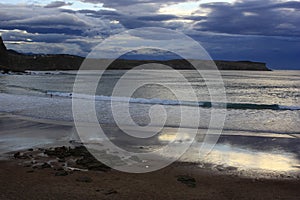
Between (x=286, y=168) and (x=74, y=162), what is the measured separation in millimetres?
6735

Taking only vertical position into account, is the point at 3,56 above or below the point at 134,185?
above

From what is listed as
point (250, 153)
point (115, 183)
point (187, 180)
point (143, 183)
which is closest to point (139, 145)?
point (250, 153)

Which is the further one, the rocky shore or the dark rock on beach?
the dark rock on beach

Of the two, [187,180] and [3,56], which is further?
[3,56]

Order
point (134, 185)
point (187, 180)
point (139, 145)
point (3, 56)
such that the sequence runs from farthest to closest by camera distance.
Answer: point (3, 56) < point (139, 145) < point (187, 180) < point (134, 185)

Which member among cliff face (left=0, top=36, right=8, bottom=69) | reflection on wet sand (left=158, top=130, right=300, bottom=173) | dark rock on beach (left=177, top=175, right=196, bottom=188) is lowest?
reflection on wet sand (left=158, top=130, right=300, bottom=173)

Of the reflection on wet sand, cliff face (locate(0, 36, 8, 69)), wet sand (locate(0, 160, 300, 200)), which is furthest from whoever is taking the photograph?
cliff face (locate(0, 36, 8, 69))

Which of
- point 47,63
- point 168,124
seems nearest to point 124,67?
point 47,63

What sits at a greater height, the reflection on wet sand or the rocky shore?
the rocky shore

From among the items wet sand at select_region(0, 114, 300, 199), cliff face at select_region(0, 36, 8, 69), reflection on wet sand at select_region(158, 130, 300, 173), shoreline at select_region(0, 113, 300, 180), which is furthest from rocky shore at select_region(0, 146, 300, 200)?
cliff face at select_region(0, 36, 8, 69)

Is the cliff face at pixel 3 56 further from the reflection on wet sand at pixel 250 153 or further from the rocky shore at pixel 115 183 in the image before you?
the rocky shore at pixel 115 183

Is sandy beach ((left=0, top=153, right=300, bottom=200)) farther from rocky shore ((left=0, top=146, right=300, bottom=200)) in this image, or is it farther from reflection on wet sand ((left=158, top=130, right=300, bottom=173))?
reflection on wet sand ((left=158, top=130, right=300, bottom=173))

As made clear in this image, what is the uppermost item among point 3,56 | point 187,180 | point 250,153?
point 3,56

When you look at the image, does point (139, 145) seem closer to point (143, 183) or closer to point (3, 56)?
point (143, 183)
